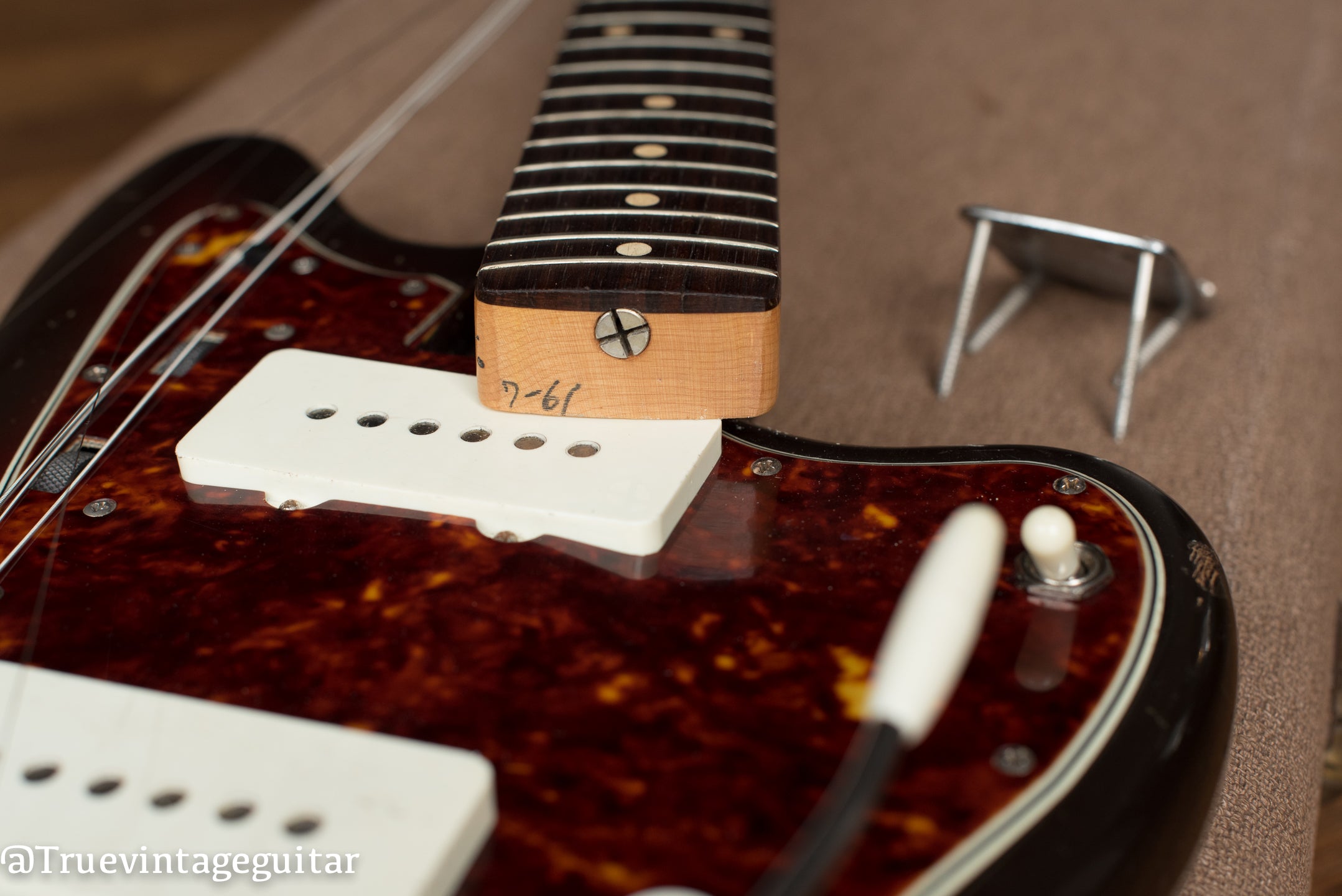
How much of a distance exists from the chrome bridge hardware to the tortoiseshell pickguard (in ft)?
1.59

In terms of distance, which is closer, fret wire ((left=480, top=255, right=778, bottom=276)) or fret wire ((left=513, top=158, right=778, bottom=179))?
fret wire ((left=480, top=255, right=778, bottom=276))

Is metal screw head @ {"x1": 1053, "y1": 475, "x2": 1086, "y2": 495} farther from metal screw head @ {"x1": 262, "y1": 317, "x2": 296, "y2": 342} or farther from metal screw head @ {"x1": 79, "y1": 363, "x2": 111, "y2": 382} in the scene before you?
metal screw head @ {"x1": 79, "y1": 363, "x2": 111, "y2": 382}

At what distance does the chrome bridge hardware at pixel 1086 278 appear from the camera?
4.02ft

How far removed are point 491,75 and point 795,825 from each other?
1469mm

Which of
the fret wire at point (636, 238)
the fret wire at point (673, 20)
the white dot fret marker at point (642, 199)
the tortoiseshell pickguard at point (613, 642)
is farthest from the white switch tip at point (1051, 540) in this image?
the fret wire at point (673, 20)

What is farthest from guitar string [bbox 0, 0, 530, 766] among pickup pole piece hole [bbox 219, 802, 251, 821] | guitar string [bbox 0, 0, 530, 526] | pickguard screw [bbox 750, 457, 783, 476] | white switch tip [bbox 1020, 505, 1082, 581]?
white switch tip [bbox 1020, 505, 1082, 581]

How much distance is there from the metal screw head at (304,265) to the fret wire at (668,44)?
1.20 ft

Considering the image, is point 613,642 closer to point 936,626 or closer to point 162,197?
point 936,626

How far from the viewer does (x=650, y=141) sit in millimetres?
1068

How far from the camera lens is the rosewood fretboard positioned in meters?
0.85

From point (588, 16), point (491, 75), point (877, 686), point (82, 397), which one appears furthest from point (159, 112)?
point (877, 686)

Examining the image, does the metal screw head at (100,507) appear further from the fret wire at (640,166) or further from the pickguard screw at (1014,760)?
the pickguard screw at (1014,760)

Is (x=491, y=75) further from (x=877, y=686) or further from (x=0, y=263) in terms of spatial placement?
(x=877, y=686)

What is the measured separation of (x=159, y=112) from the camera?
2607mm
